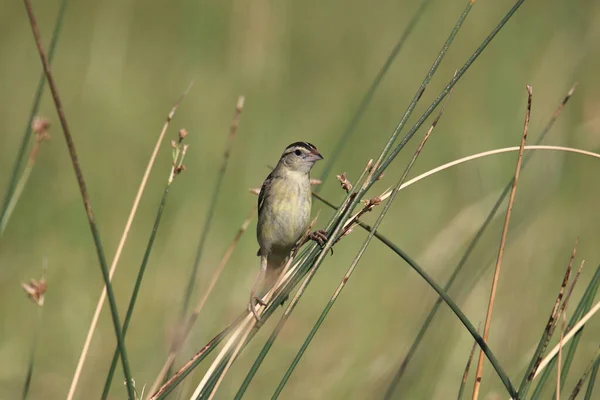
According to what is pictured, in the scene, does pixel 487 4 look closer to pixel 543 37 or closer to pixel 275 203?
pixel 543 37

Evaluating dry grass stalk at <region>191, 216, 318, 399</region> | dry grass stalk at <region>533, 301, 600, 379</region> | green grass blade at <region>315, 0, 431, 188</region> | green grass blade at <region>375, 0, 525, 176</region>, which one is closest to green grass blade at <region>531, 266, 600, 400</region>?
dry grass stalk at <region>533, 301, 600, 379</region>

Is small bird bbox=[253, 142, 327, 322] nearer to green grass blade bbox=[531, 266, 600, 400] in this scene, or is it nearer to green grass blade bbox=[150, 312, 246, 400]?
green grass blade bbox=[150, 312, 246, 400]

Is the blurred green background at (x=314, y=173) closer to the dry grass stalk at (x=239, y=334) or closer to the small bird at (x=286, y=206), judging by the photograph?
the small bird at (x=286, y=206)

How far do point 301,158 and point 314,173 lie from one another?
Result: 5.94 ft

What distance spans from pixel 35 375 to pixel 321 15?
22.3ft

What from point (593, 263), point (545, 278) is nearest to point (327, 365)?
point (545, 278)

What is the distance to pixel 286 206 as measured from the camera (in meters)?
4.48

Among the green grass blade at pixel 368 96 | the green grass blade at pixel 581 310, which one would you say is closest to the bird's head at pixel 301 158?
the green grass blade at pixel 368 96

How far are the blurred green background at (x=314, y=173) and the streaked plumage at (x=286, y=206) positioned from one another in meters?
0.56

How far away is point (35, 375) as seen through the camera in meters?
5.19

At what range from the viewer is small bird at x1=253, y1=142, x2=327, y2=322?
4438mm

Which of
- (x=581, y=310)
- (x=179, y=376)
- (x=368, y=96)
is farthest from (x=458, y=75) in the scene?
(x=179, y=376)

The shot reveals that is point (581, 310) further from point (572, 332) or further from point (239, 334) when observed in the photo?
point (239, 334)

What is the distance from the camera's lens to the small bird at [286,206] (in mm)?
4438
